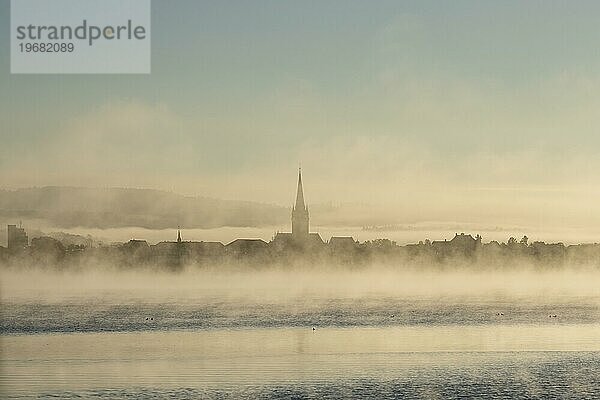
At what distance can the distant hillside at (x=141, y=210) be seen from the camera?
12.9 metres

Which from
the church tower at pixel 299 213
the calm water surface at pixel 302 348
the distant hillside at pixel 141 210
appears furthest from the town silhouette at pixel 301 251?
the calm water surface at pixel 302 348

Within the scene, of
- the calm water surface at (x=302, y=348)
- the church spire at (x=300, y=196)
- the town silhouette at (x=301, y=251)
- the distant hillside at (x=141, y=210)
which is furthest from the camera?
the town silhouette at (x=301, y=251)

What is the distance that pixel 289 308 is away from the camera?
18359 mm

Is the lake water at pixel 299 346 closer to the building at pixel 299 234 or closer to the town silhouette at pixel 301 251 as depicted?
the town silhouette at pixel 301 251

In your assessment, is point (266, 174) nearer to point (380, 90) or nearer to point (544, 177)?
point (380, 90)

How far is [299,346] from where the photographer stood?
13.6 m

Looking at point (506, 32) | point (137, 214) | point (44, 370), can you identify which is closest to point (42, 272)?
point (137, 214)

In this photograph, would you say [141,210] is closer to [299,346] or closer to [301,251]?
[301,251]

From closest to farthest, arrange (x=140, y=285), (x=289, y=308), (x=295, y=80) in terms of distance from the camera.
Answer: (x=295, y=80) < (x=140, y=285) < (x=289, y=308)

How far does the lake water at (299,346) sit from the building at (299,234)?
39.2 inches

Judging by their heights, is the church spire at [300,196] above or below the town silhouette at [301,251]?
above

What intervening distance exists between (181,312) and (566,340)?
598 centimetres

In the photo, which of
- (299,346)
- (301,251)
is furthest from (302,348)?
(301,251)

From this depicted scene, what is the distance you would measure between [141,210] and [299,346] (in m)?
2.67
